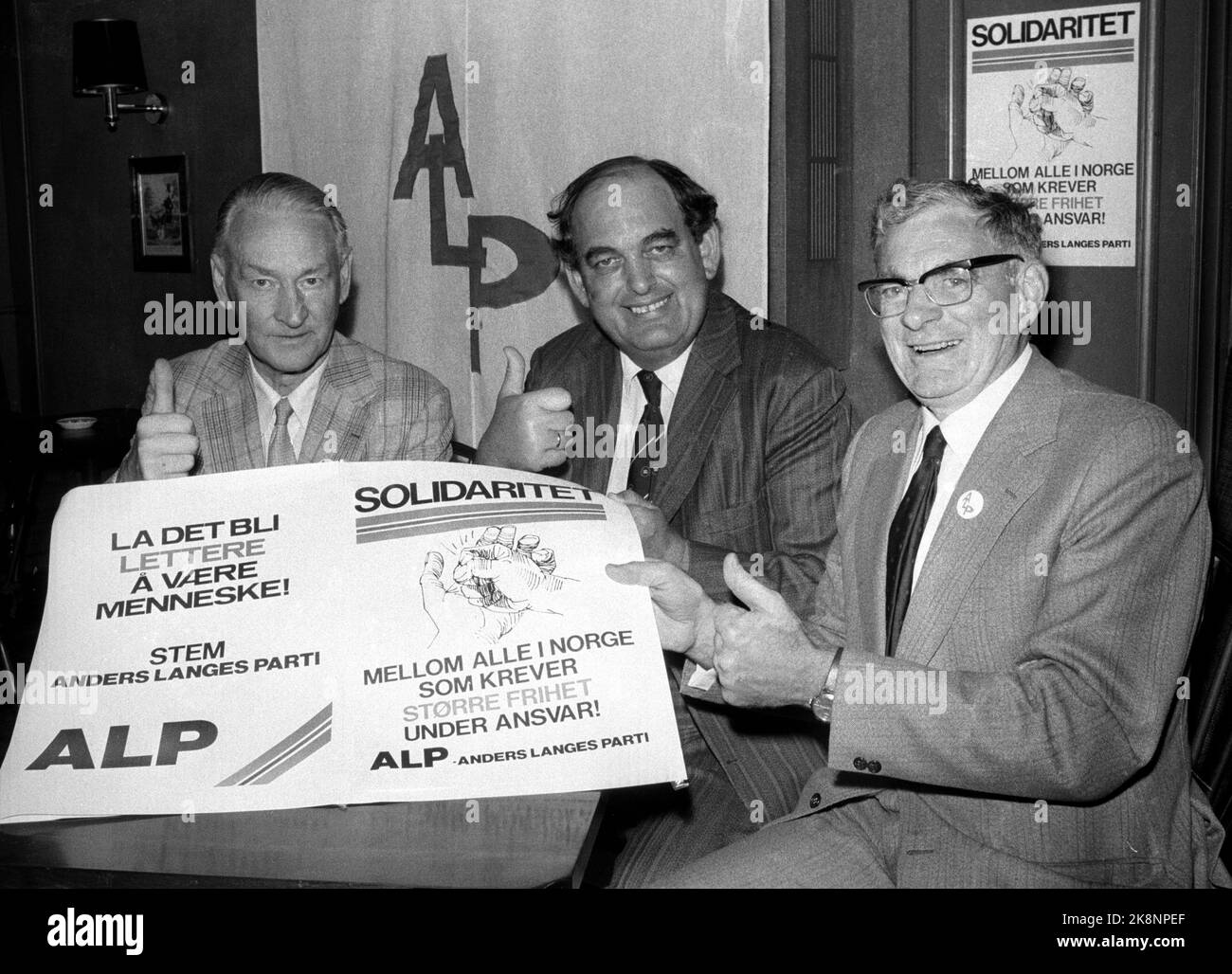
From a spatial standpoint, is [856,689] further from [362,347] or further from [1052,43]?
[1052,43]

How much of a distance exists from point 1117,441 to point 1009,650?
37 cm

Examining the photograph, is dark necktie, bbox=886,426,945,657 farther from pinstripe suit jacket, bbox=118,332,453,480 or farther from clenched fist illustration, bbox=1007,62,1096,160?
clenched fist illustration, bbox=1007,62,1096,160

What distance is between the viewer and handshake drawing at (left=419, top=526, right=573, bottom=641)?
1.77 m

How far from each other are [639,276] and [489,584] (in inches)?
45.2

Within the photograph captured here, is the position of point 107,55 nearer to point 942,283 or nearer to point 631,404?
point 631,404

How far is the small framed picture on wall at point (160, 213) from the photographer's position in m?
6.49

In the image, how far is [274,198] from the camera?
8.66ft

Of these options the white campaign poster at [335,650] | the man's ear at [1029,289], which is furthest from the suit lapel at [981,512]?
the white campaign poster at [335,650]

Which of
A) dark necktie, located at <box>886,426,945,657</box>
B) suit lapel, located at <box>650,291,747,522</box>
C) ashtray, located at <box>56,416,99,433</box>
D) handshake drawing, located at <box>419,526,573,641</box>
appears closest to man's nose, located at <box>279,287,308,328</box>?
suit lapel, located at <box>650,291,747,522</box>

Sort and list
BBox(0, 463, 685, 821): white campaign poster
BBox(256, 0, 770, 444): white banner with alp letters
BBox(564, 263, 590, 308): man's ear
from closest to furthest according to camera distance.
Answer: BBox(0, 463, 685, 821): white campaign poster < BBox(564, 263, 590, 308): man's ear < BBox(256, 0, 770, 444): white banner with alp letters

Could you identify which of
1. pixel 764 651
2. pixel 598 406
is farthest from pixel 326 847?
pixel 598 406

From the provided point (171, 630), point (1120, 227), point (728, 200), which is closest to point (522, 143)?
point (728, 200)

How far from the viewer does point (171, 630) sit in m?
1.80

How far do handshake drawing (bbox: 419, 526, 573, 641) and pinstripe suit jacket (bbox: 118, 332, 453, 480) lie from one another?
92cm
